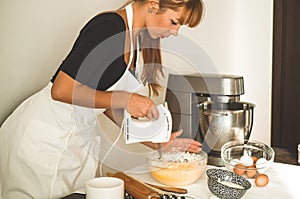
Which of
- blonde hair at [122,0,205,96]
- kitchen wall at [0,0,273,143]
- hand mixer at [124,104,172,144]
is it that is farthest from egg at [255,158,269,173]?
kitchen wall at [0,0,273,143]

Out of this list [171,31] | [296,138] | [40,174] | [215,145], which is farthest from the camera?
[296,138]

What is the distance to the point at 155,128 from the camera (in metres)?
1.40

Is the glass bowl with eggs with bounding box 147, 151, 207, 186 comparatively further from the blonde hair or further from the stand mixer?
the blonde hair

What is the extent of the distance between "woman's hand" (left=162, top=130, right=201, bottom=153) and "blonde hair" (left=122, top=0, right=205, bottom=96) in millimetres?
284

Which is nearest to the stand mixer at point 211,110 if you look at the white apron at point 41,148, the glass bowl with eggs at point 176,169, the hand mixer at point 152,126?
the glass bowl with eggs at point 176,169

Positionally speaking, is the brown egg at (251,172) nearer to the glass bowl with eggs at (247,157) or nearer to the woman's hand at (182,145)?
the glass bowl with eggs at (247,157)

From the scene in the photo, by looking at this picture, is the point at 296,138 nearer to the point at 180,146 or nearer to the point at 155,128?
the point at 180,146

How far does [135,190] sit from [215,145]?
0.52 metres

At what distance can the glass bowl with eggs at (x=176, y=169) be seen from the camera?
143 centimetres

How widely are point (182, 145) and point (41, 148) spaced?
551mm

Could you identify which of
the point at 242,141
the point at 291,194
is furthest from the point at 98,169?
the point at 291,194

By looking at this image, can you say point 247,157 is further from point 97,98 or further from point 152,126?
point 97,98

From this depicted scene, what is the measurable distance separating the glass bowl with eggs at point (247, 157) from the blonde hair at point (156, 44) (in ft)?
1.34

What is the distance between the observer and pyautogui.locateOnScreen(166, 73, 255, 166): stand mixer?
167 cm
